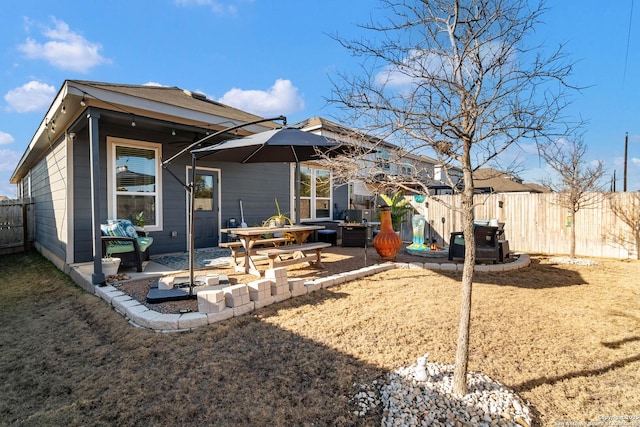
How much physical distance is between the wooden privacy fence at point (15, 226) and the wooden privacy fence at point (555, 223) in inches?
500

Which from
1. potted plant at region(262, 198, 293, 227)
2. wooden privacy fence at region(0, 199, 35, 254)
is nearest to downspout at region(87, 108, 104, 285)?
potted plant at region(262, 198, 293, 227)

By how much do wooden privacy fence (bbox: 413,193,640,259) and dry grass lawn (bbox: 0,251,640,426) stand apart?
423 cm

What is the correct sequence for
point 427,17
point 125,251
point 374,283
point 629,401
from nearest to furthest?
point 629,401
point 427,17
point 374,283
point 125,251

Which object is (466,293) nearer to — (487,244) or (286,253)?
(286,253)

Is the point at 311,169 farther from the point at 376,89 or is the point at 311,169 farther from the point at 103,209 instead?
the point at 376,89

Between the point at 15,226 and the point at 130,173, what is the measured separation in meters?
6.77

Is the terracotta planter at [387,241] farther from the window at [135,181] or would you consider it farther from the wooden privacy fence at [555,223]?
the window at [135,181]

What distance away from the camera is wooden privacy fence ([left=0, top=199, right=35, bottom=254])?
962 centimetres

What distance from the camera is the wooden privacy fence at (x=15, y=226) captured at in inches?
379

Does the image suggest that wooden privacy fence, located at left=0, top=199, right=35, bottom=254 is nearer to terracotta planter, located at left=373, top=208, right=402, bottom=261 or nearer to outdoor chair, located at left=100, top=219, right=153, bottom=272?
outdoor chair, located at left=100, top=219, right=153, bottom=272

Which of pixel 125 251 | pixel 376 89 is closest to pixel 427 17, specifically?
pixel 376 89

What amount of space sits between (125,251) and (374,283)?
162 inches

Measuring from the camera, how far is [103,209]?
19.7ft

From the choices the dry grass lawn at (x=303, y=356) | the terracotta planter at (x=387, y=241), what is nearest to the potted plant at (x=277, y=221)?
the terracotta planter at (x=387, y=241)
